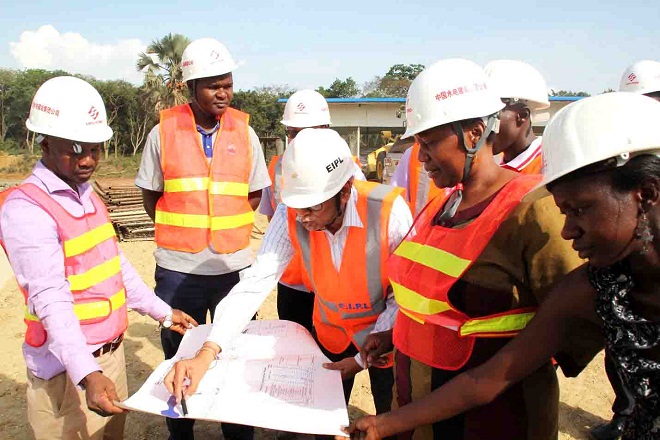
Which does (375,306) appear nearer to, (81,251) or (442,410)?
(442,410)

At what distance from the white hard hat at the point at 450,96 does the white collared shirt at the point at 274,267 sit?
0.65m

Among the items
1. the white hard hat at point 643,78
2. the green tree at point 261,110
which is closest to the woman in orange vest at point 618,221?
the white hard hat at point 643,78

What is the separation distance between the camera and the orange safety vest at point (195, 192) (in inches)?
132

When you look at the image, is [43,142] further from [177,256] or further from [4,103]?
[4,103]

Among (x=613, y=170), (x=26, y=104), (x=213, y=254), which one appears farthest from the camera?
(x=26, y=104)

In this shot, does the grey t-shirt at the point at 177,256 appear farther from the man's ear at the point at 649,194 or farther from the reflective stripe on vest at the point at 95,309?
the man's ear at the point at 649,194

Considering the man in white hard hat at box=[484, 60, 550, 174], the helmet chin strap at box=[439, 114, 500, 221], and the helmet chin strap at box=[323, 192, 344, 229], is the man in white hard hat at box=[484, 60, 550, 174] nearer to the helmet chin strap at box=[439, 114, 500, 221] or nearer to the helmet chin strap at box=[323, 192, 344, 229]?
the helmet chin strap at box=[323, 192, 344, 229]

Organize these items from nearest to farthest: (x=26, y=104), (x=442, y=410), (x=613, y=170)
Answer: (x=613, y=170)
(x=442, y=410)
(x=26, y=104)

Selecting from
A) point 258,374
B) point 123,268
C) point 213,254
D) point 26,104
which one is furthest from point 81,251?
point 26,104

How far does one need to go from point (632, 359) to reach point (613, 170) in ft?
1.48

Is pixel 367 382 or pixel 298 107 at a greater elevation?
pixel 298 107

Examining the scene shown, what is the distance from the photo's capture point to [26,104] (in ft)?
111

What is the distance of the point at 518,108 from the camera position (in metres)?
3.04

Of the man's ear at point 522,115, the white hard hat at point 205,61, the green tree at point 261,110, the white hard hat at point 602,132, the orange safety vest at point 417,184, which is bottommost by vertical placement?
the green tree at point 261,110
